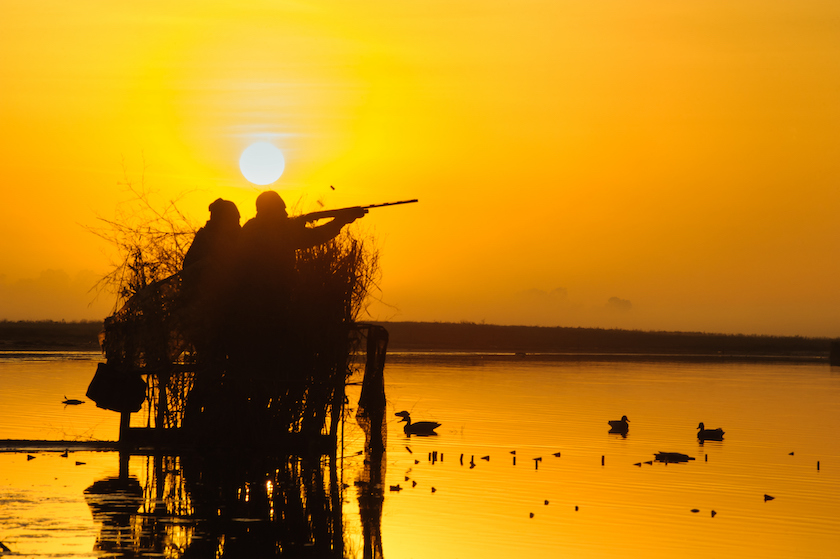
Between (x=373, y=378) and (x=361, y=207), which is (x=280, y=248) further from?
(x=373, y=378)

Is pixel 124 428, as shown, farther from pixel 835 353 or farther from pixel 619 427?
pixel 835 353

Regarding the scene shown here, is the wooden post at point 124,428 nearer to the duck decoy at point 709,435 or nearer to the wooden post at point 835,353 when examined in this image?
the duck decoy at point 709,435

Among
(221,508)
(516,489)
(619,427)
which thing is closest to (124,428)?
(221,508)

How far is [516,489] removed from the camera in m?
16.2

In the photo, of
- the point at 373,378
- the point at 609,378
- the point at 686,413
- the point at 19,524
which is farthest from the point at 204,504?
the point at 609,378

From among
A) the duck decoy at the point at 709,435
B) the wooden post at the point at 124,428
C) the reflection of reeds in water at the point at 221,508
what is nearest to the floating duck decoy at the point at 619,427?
the duck decoy at the point at 709,435

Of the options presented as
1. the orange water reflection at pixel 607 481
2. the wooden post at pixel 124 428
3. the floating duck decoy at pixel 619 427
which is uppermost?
the wooden post at pixel 124 428

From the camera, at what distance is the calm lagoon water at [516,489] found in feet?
38.3

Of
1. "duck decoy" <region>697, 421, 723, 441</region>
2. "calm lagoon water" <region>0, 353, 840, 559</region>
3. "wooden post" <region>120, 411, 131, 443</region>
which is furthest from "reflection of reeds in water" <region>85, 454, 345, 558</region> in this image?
"duck decoy" <region>697, 421, 723, 441</region>

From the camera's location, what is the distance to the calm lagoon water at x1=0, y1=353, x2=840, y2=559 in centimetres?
1168

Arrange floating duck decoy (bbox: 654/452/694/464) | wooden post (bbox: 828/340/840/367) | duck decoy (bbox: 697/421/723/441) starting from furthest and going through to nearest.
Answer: wooden post (bbox: 828/340/840/367) → duck decoy (bbox: 697/421/723/441) → floating duck decoy (bbox: 654/452/694/464)

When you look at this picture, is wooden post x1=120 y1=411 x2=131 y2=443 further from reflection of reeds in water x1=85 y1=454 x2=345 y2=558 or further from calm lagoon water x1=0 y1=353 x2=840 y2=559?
reflection of reeds in water x1=85 y1=454 x2=345 y2=558

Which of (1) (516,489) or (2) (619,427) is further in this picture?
(2) (619,427)

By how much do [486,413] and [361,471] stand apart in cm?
1299
